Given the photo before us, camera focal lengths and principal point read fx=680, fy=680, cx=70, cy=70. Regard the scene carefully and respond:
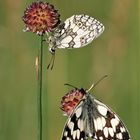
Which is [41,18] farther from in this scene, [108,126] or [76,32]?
[108,126]

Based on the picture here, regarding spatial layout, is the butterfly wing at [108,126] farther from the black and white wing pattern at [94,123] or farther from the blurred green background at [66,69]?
the blurred green background at [66,69]

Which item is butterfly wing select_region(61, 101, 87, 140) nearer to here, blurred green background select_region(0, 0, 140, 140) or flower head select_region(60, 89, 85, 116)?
flower head select_region(60, 89, 85, 116)

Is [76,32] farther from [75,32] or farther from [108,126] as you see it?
[108,126]

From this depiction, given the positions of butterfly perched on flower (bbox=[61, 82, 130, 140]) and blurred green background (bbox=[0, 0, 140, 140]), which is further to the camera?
blurred green background (bbox=[0, 0, 140, 140])

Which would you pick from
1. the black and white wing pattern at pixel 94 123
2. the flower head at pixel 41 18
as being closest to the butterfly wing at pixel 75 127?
the black and white wing pattern at pixel 94 123

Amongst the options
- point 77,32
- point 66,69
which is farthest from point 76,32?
point 66,69

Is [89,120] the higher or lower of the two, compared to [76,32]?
lower

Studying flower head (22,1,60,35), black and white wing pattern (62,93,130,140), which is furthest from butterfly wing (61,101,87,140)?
flower head (22,1,60,35)

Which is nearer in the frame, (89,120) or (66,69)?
(89,120)
